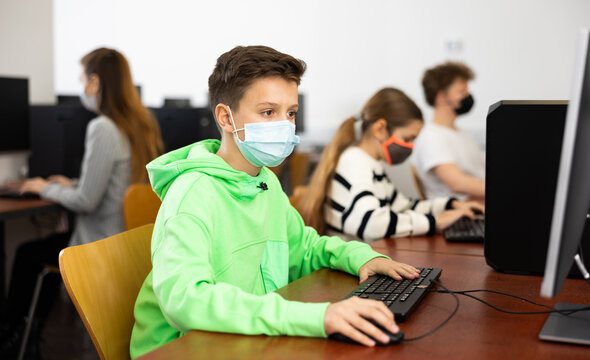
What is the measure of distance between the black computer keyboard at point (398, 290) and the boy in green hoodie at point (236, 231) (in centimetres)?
4

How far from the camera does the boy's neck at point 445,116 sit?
2971 mm

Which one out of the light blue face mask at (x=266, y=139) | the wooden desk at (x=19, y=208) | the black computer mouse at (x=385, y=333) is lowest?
the wooden desk at (x=19, y=208)

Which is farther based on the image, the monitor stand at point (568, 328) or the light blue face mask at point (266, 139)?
the light blue face mask at point (266, 139)

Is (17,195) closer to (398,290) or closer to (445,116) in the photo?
(445,116)

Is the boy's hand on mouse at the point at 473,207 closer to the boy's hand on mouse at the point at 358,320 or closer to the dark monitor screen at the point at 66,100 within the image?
the boy's hand on mouse at the point at 358,320

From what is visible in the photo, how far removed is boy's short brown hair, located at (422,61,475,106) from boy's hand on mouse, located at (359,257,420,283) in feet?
6.23

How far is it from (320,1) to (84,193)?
3.48 meters

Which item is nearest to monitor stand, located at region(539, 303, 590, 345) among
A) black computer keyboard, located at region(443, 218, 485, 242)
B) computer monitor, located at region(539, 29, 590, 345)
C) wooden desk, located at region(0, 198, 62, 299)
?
computer monitor, located at region(539, 29, 590, 345)

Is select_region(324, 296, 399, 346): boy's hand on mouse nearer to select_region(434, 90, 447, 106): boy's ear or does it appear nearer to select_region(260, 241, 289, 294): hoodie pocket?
select_region(260, 241, 289, 294): hoodie pocket

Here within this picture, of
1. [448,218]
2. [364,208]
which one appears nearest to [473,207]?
[448,218]

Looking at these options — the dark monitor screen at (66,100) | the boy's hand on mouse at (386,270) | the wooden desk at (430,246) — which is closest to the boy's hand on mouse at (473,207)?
the wooden desk at (430,246)

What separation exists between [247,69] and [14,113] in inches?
83.9

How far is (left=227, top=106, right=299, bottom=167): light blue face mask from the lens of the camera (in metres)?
1.26

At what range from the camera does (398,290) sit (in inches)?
44.9
